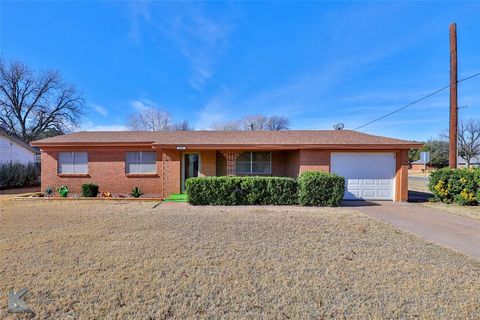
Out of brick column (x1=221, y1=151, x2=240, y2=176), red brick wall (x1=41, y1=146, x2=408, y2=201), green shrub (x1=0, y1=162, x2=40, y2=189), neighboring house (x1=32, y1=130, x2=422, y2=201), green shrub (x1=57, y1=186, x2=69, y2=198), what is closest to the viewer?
neighboring house (x1=32, y1=130, x2=422, y2=201)

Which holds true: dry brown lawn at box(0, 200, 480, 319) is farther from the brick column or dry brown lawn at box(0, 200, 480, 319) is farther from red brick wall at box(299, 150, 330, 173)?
the brick column

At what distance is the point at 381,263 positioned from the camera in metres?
4.23

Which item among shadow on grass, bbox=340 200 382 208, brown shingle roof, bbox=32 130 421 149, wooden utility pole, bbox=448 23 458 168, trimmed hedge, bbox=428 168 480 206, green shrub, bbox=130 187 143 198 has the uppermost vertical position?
wooden utility pole, bbox=448 23 458 168

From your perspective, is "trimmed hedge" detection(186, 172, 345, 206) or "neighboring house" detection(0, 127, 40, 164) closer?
"trimmed hedge" detection(186, 172, 345, 206)

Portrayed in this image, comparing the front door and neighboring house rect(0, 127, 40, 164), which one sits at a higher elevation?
neighboring house rect(0, 127, 40, 164)

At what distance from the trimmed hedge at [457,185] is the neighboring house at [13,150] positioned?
25260mm

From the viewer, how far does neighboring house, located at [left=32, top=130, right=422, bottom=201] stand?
1156 cm

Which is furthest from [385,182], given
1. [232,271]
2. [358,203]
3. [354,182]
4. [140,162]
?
[140,162]

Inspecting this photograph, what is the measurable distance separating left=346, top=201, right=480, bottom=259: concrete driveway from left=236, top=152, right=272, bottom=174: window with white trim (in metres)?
4.92

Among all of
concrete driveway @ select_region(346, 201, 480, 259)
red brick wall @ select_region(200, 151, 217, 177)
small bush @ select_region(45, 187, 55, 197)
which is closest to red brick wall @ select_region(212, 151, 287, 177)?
red brick wall @ select_region(200, 151, 217, 177)

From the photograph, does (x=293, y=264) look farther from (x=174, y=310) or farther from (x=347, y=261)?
(x=174, y=310)

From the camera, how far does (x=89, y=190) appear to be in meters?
11.9

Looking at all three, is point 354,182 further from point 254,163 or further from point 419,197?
point 254,163
